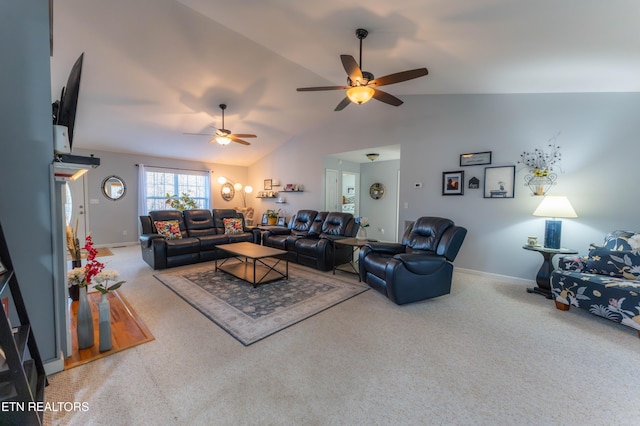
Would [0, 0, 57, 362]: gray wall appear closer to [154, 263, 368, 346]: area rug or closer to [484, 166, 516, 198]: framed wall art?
[154, 263, 368, 346]: area rug

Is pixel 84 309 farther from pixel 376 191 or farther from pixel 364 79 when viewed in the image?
pixel 376 191

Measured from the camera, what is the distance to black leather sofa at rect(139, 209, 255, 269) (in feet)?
14.7

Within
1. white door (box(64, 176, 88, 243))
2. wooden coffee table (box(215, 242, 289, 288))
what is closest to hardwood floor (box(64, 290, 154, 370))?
wooden coffee table (box(215, 242, 289, 288))

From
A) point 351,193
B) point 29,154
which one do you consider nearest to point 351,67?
point 29,154

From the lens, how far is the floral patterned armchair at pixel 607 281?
96.9 inches

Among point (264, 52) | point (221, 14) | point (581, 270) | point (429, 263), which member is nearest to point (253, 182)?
point (264, 52)

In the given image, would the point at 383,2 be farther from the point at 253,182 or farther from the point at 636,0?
the point at 253,182

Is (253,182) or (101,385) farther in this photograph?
(253,182)

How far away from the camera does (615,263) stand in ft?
9.27

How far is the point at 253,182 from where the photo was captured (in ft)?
28.4

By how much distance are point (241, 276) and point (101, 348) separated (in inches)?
68.7

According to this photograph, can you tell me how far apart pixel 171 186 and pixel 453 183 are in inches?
279

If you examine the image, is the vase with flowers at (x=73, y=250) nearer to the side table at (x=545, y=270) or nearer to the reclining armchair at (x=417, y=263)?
the reclining armchair at (x=417, y=263)

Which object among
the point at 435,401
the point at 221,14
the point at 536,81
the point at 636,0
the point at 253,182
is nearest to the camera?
the point at 435,401
